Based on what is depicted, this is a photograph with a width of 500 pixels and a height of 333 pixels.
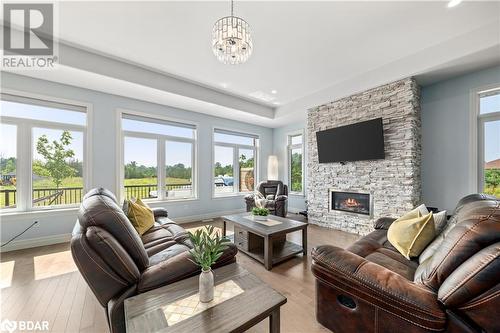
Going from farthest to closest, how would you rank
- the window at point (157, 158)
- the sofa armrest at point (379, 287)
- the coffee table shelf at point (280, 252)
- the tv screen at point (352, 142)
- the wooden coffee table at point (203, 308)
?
1. the window at point (157, 158)
2. the tv screen at point (352, 142)
3. the coffee table shelf at point (280, 252)
4. the sofa armrest at point (379, 287)
5. the wooden coffee table at point (203, 308)

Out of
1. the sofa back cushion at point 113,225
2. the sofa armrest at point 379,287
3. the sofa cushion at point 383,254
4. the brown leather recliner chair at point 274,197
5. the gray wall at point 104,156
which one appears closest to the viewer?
the sofa armrest at point 379,287

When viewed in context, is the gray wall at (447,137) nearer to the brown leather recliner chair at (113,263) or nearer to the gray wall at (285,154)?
the gray wall at (285,154)

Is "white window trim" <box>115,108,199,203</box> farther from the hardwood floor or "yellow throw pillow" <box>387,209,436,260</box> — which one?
"yellow throw pillow" <box>387,209,436,260</box>

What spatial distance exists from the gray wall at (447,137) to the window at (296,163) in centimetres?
279

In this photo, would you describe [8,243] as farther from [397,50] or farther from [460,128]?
[460,128]

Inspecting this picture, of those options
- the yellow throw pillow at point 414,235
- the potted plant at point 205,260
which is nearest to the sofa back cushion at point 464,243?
the yellow throw pillow at point 414,235

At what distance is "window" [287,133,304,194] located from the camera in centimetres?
585

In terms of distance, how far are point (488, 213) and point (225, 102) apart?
435 cm

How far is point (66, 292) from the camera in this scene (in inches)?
80.4

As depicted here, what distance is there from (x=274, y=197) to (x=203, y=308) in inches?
164

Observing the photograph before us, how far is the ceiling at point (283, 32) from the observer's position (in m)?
2.21

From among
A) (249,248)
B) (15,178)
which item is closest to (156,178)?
A: (15,178)

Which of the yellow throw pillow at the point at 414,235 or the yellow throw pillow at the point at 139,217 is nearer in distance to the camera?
the yellow throw pillow at the point at 414,235

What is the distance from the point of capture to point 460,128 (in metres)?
3.16
